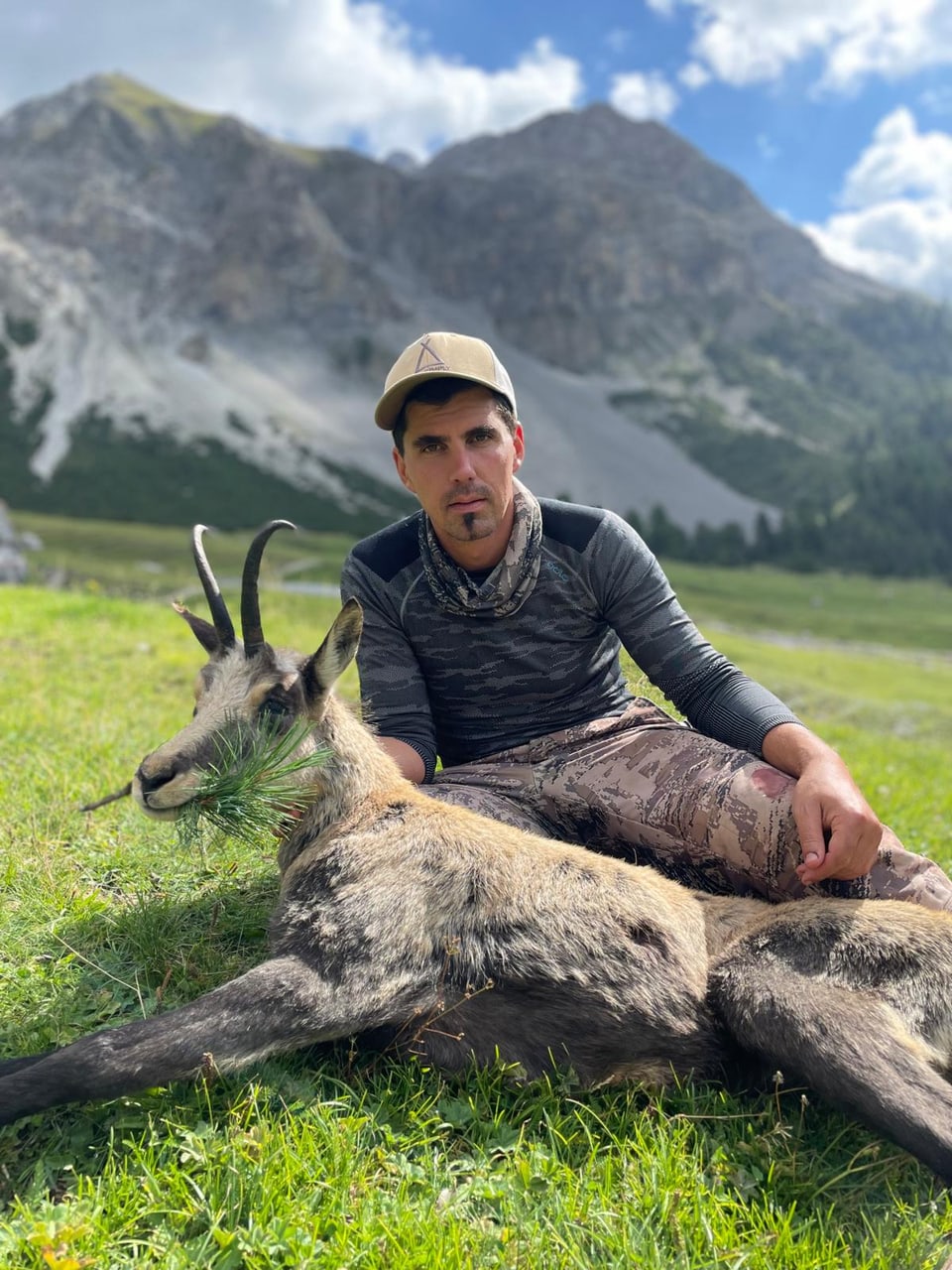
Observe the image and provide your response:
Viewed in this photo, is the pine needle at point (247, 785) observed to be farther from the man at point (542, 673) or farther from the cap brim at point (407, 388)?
the cap brim at point (407, 388)

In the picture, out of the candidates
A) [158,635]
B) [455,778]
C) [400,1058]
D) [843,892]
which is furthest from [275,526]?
[158,635]

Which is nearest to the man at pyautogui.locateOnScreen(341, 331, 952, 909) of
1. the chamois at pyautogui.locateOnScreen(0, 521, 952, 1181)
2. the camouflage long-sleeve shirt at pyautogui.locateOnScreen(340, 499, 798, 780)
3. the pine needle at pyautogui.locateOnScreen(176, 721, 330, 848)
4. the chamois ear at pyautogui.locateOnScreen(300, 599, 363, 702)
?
the camouflage long-sleeve shirt at pyautogui.locateOnScreen(340, 499, 798, 780)

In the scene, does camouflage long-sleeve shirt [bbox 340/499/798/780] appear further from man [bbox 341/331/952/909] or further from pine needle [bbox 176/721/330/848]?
pine needle [bbox 176/721/330/848]

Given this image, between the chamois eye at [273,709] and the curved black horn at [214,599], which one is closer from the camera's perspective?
the chamois eye at [273,709]

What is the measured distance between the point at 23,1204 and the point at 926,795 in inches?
465

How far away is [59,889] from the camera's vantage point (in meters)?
6.05

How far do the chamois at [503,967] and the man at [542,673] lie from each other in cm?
75

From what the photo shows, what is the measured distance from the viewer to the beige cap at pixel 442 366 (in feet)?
20.2

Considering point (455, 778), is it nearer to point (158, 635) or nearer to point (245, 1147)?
point (245, 1147)

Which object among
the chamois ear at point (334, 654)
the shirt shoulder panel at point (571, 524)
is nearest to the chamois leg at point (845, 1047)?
the chamois ear at point (334, 654)

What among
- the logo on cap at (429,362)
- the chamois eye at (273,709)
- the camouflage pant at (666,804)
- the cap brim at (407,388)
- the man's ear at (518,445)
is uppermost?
the logo on cap at (429,362)

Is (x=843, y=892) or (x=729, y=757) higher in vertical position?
(x=729, y=757)

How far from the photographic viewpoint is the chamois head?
5052mm

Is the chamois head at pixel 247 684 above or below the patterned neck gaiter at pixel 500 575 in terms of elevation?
below
